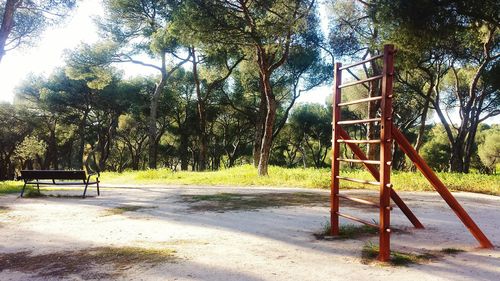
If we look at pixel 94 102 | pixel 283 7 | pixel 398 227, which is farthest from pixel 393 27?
pixel 94 102

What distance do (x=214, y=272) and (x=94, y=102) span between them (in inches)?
1236

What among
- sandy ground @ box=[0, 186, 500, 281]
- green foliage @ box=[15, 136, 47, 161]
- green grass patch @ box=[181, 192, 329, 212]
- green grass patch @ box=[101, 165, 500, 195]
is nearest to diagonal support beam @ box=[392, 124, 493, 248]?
sandy ground @ box=[0, 186, 500, 281]

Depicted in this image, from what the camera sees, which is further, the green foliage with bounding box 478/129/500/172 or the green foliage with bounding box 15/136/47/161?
the green foliage with bounding box 478/129/500/172

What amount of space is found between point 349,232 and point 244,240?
1419 mm

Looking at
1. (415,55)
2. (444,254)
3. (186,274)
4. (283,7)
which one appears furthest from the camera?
(415,55)

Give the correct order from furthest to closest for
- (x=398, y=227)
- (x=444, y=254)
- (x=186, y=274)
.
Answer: (x=398, y=227), (x=444, y=254), (x=186, y=274)

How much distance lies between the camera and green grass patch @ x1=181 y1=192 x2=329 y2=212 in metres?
7.74

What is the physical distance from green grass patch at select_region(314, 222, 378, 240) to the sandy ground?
0.58 feet

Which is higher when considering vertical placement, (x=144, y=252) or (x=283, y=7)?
(x=283, y=7)

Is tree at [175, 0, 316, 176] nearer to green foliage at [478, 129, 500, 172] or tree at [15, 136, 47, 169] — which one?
tree at [15, 136, 47, 169]

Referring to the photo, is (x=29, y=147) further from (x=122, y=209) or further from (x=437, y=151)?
(x=437, y=151)

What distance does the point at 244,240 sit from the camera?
15.8 ft

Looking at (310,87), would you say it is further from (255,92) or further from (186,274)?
(186,274)

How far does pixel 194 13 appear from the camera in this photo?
1316 cm
